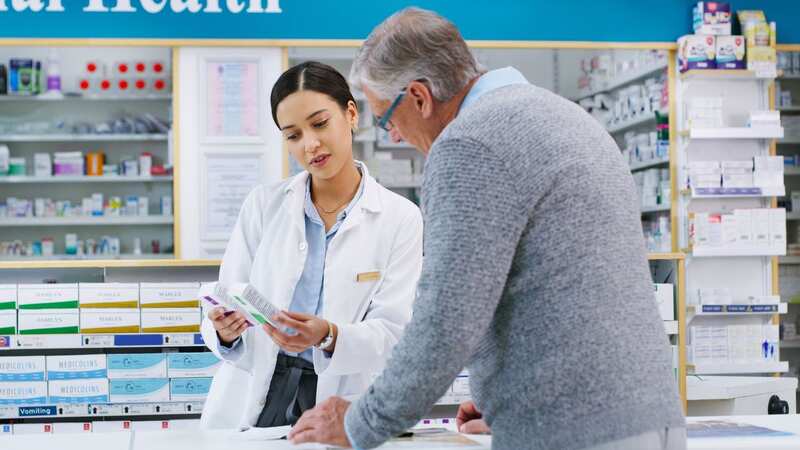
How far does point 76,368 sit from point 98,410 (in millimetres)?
195

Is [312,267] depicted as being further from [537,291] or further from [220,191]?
[220,191]

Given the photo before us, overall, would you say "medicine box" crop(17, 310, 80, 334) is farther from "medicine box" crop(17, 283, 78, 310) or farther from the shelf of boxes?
the shelf of boxes

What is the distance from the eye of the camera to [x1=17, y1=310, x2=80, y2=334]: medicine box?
3.99 metres

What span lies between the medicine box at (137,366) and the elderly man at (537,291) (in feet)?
8.96

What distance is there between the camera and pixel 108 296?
404 centimetres

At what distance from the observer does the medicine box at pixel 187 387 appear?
4.04 meters

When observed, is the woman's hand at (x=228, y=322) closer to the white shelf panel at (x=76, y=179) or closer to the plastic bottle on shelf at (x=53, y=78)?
the white shelf panel at (x=76, y=179)

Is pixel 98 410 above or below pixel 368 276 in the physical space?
below

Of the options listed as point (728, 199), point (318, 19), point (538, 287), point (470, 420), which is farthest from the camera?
point (728, 199)

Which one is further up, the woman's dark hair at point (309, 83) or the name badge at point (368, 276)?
the woman's dark hair at point (309, 83)

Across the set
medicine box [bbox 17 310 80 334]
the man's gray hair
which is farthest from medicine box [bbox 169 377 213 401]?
the man's gray hair

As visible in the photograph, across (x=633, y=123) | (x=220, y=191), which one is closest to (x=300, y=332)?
(x=220, y=191)

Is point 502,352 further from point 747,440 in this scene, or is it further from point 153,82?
point 153,82

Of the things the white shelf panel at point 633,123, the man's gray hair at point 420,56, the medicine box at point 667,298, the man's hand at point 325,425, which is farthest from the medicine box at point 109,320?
the white shelf panel at point 633,123
